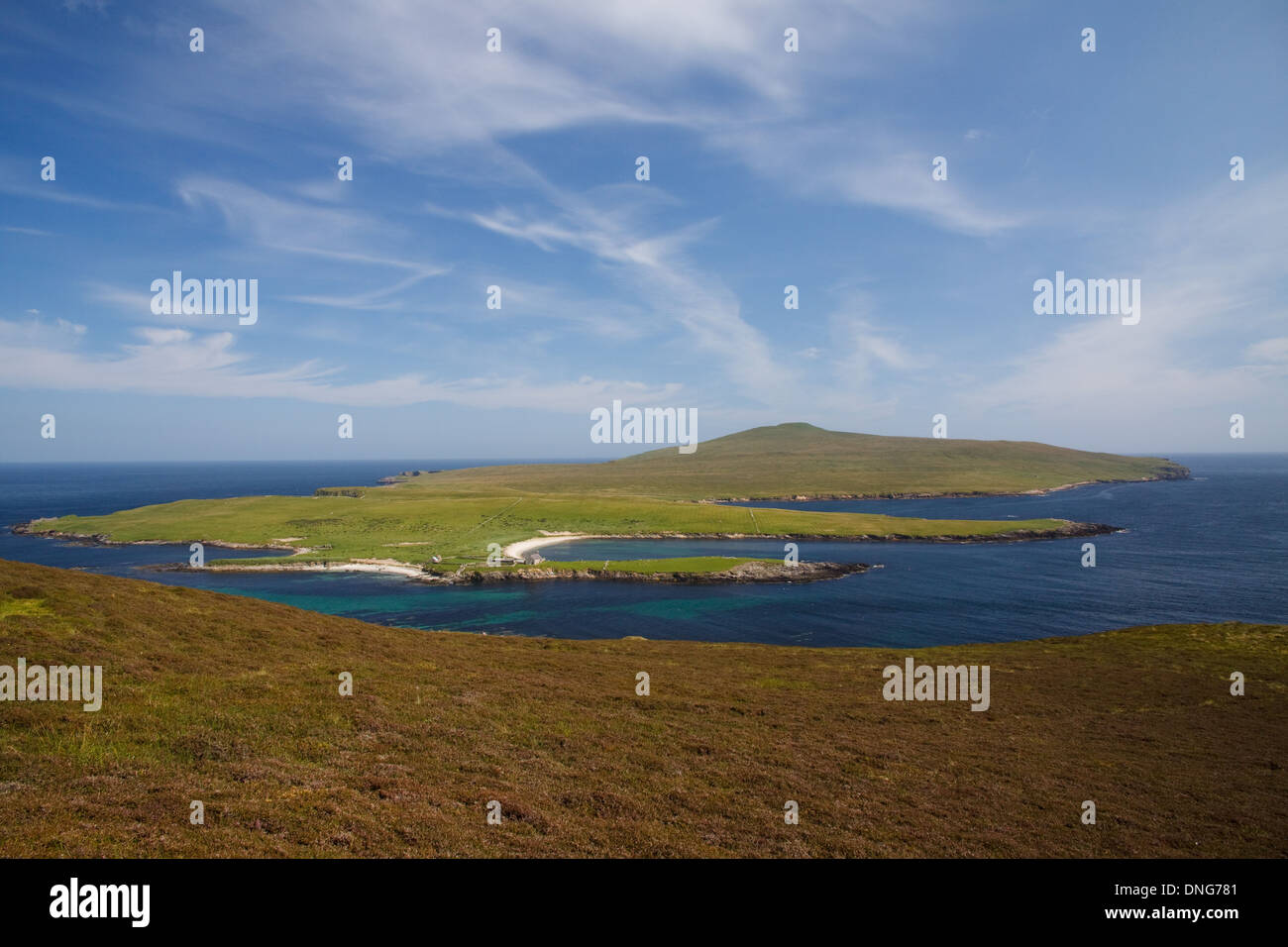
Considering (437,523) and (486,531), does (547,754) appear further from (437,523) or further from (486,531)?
(437,523)

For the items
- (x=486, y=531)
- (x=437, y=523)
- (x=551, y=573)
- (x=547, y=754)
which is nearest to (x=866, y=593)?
(x=551, y=573)

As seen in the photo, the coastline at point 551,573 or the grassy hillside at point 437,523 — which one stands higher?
the grassy hillside at point 437,523

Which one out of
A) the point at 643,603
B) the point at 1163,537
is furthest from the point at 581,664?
the point at 1163,537

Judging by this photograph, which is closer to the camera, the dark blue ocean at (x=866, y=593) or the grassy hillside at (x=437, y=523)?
the dark blue ocean at (x=866, y=593)

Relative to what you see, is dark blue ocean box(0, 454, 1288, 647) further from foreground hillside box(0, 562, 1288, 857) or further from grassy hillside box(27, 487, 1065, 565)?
foreground hillside box(0, 562, 1288, 857)

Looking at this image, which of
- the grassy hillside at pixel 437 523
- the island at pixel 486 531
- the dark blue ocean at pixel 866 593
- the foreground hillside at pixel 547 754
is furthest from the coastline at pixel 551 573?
the foreground hillside at pixel 547 754

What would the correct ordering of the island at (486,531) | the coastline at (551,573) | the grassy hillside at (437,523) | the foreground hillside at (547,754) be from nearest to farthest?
1. the foreground hillside at (547,754)
2. the coastline at (551,573)
3. the island at (486,531)
4. the grassy hillside at (437,523)

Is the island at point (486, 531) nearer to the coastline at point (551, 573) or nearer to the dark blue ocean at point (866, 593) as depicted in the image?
the coastline at point (551, 573)
